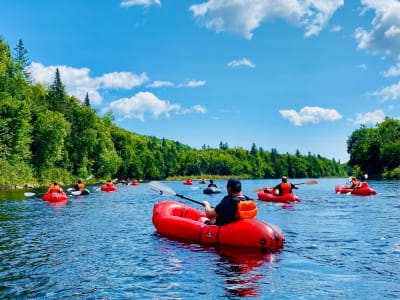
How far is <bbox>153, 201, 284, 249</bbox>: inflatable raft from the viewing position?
7.77 meters

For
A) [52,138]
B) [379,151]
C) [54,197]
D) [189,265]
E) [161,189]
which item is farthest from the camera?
[379,151]

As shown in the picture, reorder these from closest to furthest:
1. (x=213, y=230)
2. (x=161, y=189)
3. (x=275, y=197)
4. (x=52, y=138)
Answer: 1. (x=213, y=230)
2. (x=161, y=189)
3. (x=275, y=197)
4. (x=52, y=138)

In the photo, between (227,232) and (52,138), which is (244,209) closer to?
(227,232)

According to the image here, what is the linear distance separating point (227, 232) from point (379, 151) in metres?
64.0

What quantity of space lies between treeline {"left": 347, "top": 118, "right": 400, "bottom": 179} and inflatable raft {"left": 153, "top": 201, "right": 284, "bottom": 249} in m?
53.2

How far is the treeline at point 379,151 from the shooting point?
59.7 meters

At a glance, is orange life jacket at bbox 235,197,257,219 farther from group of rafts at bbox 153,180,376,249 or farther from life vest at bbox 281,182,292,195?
life vest at bbox 281,182,292,195

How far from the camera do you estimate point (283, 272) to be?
6223mm

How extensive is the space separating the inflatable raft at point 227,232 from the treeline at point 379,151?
5318 centimetres

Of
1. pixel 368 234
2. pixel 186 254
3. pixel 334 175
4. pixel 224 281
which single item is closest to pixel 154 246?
pixel 186 254

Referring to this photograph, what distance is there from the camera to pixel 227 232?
320 inches

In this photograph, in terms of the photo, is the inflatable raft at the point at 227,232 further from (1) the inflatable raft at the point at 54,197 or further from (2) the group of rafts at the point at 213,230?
(1) the inflatable raft at the point at 54,197

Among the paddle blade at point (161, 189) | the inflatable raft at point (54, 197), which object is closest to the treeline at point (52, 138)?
the inflatable raft at point (54, 197)

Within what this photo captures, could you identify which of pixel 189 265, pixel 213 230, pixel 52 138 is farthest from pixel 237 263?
pixel 52 138
